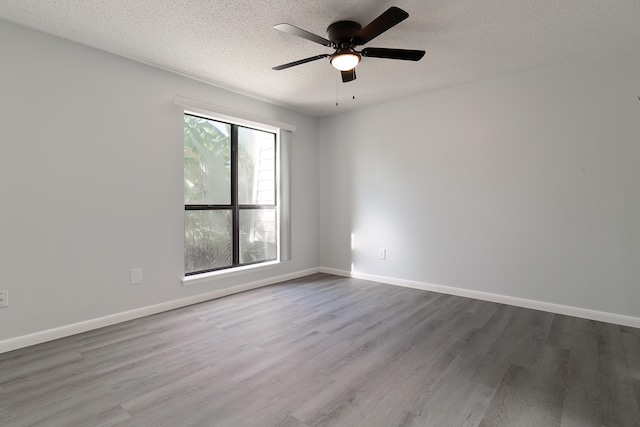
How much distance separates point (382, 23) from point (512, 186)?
7.75 feet

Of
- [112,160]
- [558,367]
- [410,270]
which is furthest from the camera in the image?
[410,270]

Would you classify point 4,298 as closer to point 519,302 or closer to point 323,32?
point 323,32

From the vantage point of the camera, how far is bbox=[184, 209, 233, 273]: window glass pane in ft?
11.6

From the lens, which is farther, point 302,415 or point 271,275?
point 271,275

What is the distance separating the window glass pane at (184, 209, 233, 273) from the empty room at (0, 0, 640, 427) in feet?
0.09

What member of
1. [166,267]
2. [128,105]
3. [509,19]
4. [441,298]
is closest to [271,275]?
[166,267]

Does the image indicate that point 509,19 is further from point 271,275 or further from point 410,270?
point 271,275

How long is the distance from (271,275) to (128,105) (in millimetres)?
2593

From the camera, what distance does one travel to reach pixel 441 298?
3633 mm

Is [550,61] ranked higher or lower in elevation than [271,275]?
higher

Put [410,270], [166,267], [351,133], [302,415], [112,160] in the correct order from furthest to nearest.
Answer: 1. [351,133]
2. [410,270]
3. [166,267]
4. [112,160]
5. [302,415]

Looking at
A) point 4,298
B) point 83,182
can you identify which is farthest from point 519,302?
point 4,298

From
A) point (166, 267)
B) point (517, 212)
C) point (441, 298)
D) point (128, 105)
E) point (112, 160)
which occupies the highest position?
point (128, 105)

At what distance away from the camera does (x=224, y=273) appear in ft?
12.2
